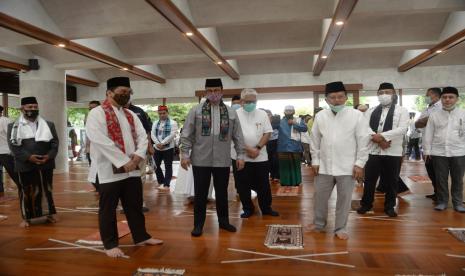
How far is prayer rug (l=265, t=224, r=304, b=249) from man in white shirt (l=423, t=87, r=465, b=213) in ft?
6.74

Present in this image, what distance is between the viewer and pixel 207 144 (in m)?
3.31

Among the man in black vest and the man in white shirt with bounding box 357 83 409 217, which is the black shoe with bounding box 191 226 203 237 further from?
the man in white shirt with bounding box 357 83 409 217

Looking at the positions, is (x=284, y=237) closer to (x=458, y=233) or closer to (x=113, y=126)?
(x=458, y=233)

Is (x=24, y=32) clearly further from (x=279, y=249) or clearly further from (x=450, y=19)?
(x=450, y=19)

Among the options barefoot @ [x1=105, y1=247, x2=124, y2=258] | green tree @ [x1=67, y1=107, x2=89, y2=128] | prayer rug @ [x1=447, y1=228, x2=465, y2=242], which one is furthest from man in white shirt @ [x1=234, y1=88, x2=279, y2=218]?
green tree @ [x1=67, y1=107, x2=89, y2=128]

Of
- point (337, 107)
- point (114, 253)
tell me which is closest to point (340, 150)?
point (337, 107)

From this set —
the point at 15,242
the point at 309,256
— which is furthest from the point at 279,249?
the point at 15,242

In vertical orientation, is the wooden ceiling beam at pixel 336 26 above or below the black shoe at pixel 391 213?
above

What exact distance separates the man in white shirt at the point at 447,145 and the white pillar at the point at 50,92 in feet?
28.9

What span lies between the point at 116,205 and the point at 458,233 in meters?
3.25

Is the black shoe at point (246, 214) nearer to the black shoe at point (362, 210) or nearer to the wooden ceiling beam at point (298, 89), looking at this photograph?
the black shoe at point (362, 210)

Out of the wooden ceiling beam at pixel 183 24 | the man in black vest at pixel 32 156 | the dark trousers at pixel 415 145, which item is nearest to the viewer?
the man in black vest at pixel 32 156

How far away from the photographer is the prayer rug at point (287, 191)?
5.60 metres

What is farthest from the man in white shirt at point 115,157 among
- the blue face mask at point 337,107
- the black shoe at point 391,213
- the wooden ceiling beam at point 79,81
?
the wooden ceiling beam at point 79,81
